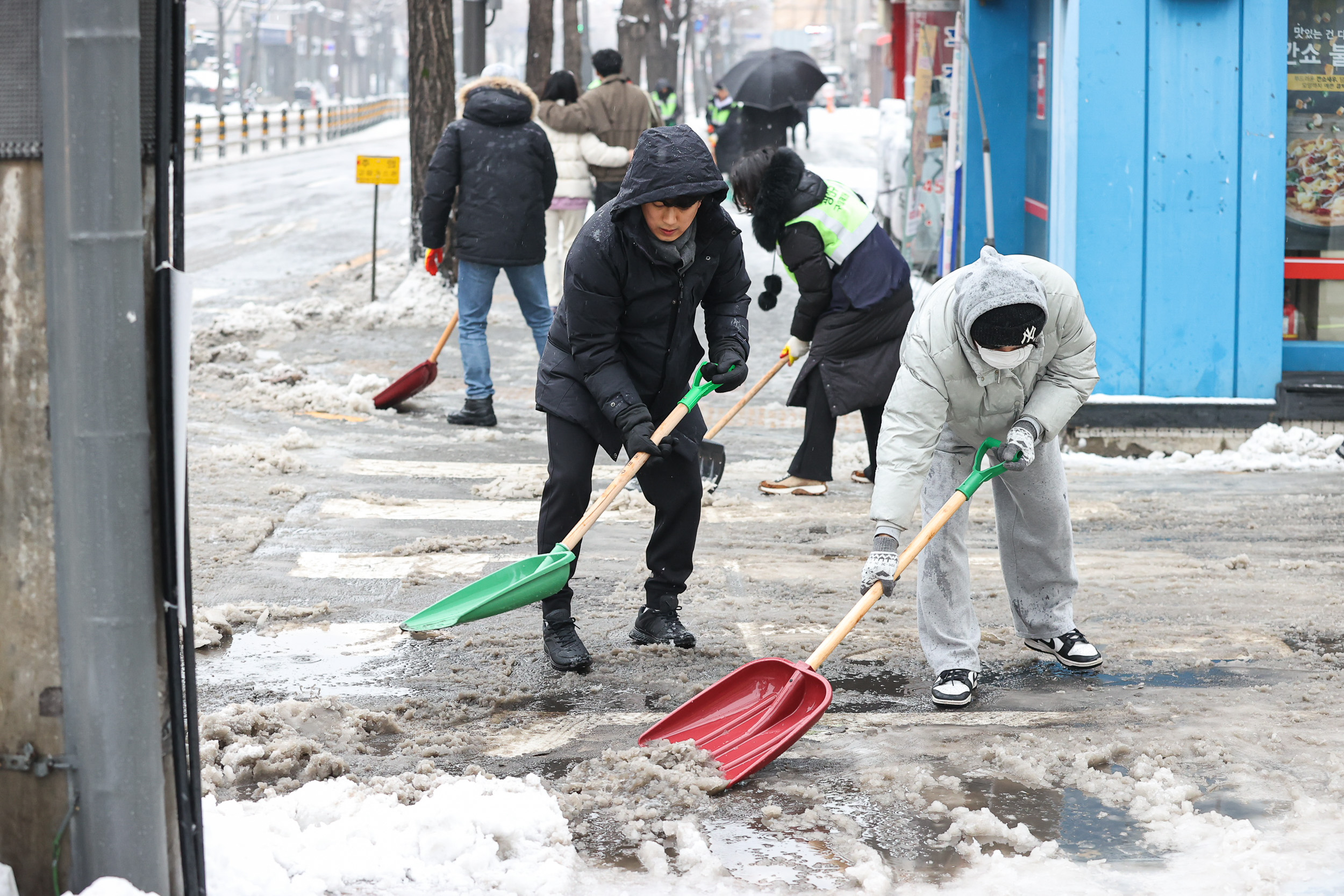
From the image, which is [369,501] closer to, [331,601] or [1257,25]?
[331,601]

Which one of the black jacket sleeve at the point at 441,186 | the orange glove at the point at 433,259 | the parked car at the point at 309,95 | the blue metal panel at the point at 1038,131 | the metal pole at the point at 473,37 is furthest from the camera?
the parked car at the point at 309,95

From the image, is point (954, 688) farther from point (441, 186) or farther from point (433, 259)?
point (433, 259)

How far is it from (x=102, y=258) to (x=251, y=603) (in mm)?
3283

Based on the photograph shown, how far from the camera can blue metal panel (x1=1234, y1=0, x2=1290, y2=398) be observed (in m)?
7.95

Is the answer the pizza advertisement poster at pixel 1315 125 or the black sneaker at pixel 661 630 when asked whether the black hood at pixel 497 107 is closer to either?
the pizza advertisement poster at pixel 1315 125

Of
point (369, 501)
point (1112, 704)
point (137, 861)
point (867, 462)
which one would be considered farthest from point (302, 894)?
point (867, 462)

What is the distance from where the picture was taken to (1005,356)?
13.5 ft

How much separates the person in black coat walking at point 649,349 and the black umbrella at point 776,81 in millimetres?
18813

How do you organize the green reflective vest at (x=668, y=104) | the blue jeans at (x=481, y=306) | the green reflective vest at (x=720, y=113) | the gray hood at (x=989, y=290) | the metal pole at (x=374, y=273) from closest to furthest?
the gray hood at (x=989, y=290) < the blue jeans at (x=481, y=306) < the metal pole at (x=374, y=273) < the green reflective vest at (x=720, y=113) < the green reflective vest at (x=668, y=104)

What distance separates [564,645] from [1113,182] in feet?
15.3

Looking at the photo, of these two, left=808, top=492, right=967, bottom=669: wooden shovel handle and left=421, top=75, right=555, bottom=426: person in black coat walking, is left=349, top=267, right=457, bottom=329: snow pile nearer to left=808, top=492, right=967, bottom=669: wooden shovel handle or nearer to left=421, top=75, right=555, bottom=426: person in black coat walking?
left=421, top=75, right=555, bottom=426: person in black coat walking

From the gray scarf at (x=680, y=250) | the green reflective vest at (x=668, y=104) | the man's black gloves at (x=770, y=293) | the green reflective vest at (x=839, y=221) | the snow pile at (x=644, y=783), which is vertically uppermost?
the green reflective vest at (x=668, y=104)

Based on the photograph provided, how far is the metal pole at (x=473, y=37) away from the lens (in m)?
14.5

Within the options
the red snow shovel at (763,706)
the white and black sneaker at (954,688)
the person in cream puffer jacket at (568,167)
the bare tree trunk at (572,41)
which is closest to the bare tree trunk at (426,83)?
the person in cream puffer jacket at (568,167)
